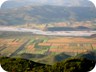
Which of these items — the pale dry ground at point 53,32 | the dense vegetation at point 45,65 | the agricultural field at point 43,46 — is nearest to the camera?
the dense vegetation at point 45,65

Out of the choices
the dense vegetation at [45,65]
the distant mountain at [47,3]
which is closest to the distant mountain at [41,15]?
the distant mountain at [47,3]

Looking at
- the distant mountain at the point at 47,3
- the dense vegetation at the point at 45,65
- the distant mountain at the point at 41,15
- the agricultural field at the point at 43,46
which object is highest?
the distant mountain at the point at 47,3

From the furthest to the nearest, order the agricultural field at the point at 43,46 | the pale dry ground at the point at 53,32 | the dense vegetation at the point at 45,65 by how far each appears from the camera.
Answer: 1. the pale dry ground at the point at 53,32
2. the agricultural field at the point at 43,46
3. the dense vegetation at the point at 45,65

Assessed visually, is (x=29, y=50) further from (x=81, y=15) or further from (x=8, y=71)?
(x=81, y=15)

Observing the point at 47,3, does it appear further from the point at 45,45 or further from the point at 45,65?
the point at 45,65

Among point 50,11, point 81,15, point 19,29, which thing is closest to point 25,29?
point 19,29

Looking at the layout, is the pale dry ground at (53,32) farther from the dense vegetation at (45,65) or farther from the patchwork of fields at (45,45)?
the dense vegetation at (45,65)
